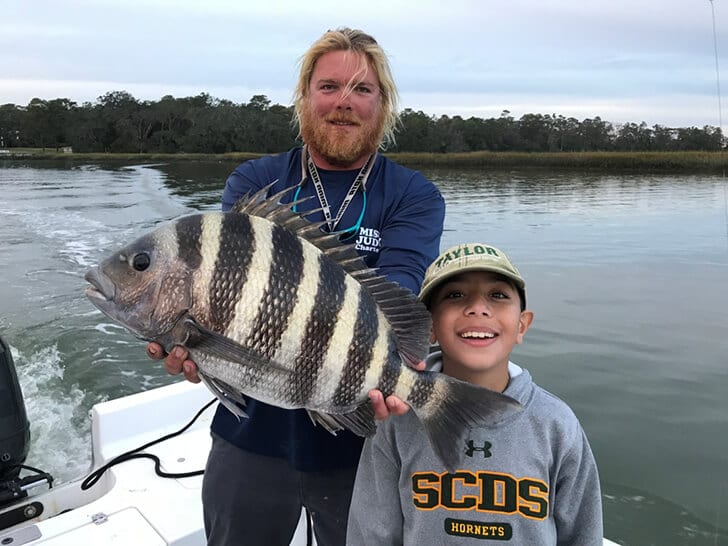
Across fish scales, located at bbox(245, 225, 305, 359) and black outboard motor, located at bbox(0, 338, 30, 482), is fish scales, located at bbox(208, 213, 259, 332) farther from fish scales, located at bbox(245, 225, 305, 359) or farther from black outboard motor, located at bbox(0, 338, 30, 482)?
A: black outboard motor, located at bbox(0, 338, 30, 482)

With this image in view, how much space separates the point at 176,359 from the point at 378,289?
1.95 ft

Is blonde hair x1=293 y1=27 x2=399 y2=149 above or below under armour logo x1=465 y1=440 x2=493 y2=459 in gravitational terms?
above

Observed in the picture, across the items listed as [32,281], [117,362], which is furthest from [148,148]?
[117,362]

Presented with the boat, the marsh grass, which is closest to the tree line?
the marsh grass

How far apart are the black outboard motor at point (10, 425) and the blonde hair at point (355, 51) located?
2.07 m

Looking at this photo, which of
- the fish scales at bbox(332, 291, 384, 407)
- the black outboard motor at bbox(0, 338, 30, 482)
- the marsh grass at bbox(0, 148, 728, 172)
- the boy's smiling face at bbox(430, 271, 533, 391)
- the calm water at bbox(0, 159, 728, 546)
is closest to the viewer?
the fish scales at bbox(332, 291, 384, 407)

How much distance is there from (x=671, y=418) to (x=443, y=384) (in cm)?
615

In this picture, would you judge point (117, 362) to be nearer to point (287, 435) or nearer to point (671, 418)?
point (287, 435)

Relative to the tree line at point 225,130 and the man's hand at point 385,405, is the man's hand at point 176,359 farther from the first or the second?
the tree line at point 225,130

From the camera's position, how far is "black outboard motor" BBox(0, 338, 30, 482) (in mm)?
2957

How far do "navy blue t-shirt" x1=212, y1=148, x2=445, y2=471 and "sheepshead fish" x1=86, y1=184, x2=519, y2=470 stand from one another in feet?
1.26

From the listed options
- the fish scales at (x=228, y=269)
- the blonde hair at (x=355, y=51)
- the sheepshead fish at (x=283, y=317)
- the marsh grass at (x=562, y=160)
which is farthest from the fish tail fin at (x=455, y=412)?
the marsh grass at (x=562, y=160)

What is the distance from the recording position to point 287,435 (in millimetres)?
2209

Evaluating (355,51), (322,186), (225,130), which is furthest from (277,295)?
(225,130)
